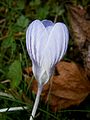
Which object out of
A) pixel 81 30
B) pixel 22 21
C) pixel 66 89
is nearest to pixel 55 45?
pixel 66 89

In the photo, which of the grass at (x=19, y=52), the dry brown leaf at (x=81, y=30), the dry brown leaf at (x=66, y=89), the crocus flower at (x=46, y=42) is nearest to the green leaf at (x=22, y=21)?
the grass at (x=19, y=52)

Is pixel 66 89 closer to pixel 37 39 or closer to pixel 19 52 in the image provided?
pixel 19 52

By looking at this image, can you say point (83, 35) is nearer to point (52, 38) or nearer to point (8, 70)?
point (8, 70)

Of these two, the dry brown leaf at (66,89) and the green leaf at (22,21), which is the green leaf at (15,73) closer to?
the dry brown leaf at (66,89)

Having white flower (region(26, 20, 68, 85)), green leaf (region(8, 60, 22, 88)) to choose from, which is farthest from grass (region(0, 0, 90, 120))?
white flower (region(26, 20, 68, 85))

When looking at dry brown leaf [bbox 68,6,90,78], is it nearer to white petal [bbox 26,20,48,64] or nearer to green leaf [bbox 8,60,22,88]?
green leaf [bbox 8,60,22,88]

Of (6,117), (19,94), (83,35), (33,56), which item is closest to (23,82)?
(19,94)
